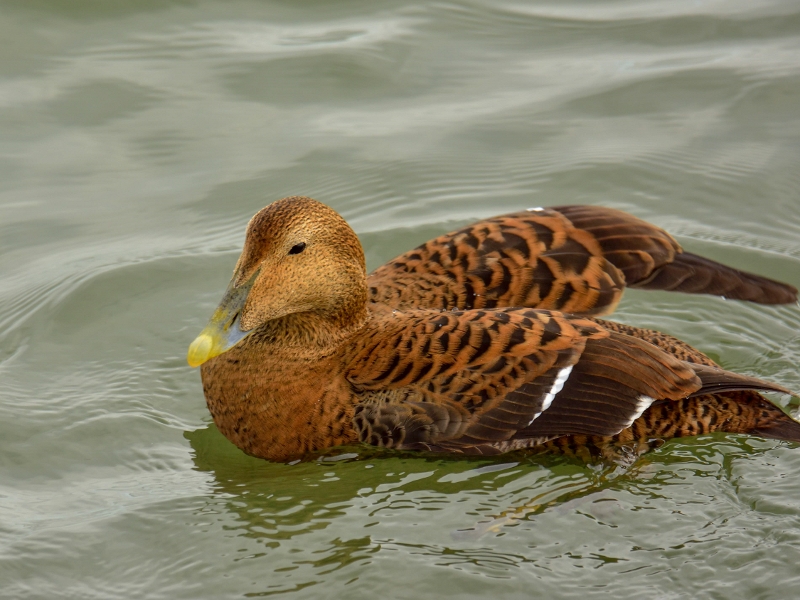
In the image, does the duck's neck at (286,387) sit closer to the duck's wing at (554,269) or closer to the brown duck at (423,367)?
the brown duck at (423,367)

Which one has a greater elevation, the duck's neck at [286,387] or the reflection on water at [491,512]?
the duck's neck at [286,387]

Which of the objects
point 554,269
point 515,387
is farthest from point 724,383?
point 554,269

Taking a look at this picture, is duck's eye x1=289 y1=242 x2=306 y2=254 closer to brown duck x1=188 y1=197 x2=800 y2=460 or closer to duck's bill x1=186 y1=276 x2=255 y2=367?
brown duck x1=188 y1=197 x2=800 y2=460

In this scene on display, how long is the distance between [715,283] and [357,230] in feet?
7.77

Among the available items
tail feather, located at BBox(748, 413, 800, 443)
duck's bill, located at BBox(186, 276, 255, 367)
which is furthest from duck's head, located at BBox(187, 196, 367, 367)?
tail feather, located at BBox(748, 413, 800, 443)

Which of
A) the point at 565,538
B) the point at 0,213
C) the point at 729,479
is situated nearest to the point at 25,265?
the point at 0,213

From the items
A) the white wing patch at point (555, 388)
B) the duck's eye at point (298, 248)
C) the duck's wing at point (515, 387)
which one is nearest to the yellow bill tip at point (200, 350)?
the duck's eye at point (298, 248)

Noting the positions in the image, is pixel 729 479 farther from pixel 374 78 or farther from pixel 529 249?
pixel 374 78

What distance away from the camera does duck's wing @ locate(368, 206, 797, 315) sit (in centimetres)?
509

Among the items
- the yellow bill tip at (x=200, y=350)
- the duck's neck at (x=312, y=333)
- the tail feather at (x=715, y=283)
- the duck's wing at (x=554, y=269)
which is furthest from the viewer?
the tail feather at (x=715, y=283)

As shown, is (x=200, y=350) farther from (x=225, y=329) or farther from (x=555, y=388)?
(x=555, y=388)

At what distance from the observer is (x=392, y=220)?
6789 millimetres

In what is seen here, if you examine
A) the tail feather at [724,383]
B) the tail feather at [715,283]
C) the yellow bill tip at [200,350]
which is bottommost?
the tail feather at [724,383]

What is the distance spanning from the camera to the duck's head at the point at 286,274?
14.7 ft
